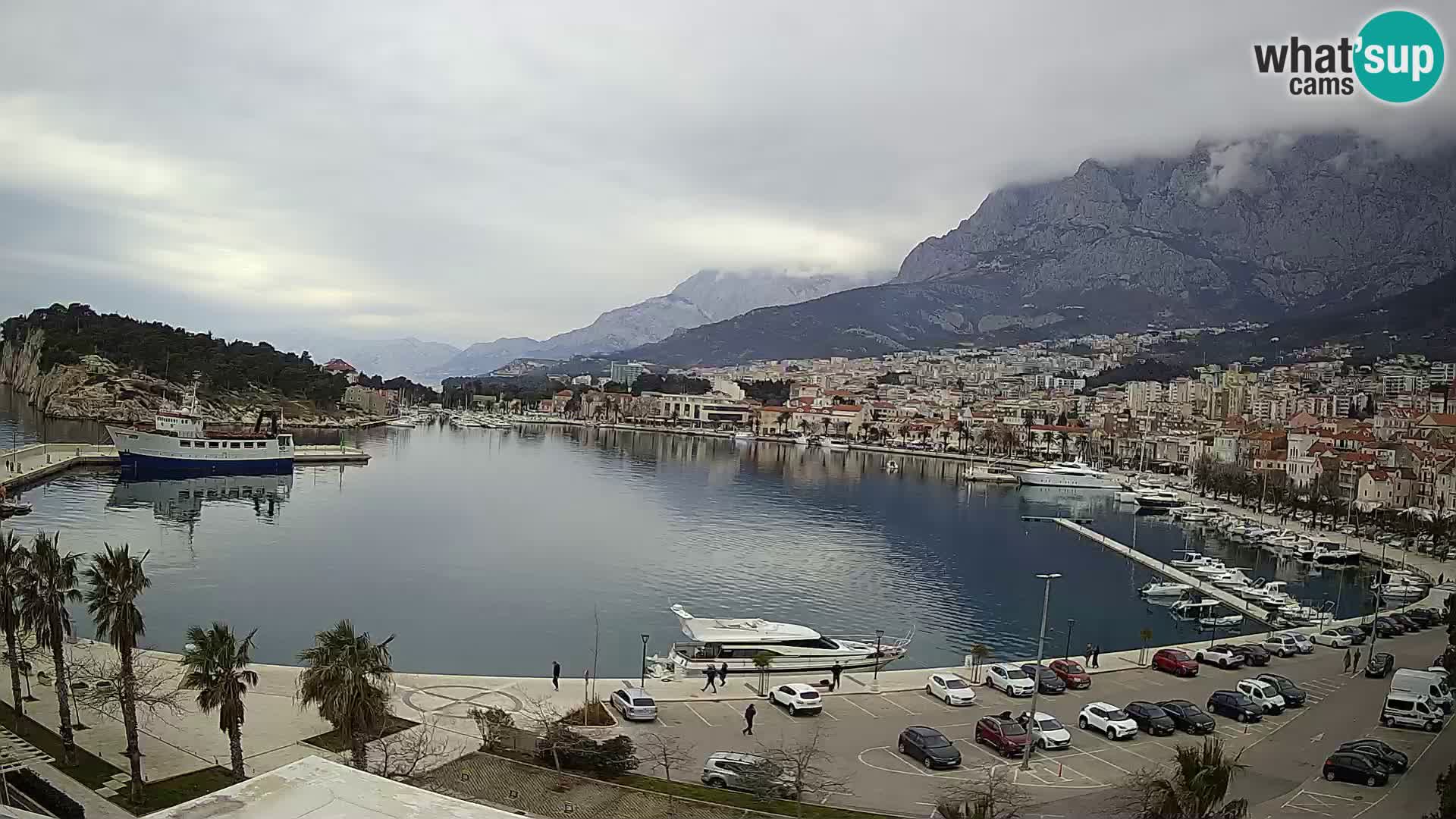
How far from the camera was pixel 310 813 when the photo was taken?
6684 millimetres

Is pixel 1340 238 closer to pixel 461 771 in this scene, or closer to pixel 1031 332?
pixel 1031 332

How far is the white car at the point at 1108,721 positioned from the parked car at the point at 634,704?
697cm

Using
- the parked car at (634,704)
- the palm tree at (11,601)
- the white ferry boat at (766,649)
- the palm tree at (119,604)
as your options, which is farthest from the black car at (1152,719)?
the palm tree at (11,601)

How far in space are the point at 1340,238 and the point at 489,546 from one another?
166650mm

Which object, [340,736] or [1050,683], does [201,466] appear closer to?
[340,736]

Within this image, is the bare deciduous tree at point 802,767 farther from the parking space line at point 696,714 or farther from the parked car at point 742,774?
the parking space line at point 696,714

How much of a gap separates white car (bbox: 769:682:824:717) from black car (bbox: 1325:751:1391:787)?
24.2 feet

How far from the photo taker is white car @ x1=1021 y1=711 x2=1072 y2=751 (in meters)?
14.2

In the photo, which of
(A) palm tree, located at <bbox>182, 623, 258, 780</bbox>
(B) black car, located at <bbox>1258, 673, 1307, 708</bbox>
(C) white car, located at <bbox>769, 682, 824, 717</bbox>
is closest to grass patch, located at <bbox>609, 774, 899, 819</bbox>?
(C) white car, located at <bbox>769, 682, 824, 717</bbox>

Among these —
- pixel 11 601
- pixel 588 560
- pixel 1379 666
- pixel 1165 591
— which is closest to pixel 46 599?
pixel 11 601

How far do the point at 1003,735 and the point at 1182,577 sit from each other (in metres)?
22.6

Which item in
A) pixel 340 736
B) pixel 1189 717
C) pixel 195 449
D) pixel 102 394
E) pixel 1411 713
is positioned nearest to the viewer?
pixel 340 736

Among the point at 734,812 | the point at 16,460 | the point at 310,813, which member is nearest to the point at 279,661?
the point at 734,812

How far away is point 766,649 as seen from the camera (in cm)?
2125
